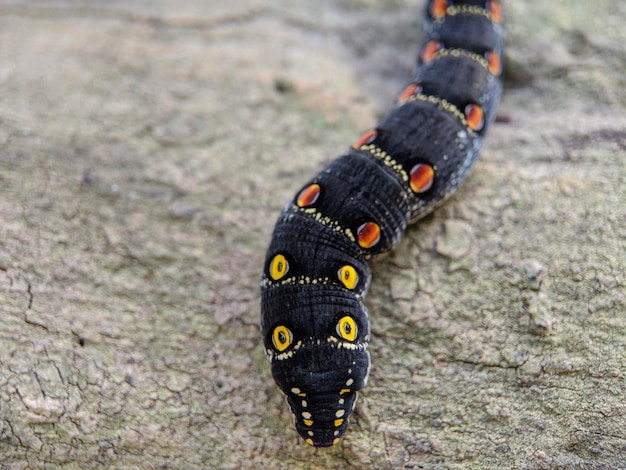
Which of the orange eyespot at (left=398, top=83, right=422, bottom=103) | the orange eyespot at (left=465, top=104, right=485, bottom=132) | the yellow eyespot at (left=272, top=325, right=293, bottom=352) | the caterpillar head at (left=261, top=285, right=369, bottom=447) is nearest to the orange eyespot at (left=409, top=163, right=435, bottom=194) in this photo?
the orange eyespot at (left=465, top=104, right=485, bottom=132)

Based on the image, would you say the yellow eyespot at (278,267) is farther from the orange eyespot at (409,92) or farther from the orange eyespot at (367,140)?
the orange eyespot at (409,92)

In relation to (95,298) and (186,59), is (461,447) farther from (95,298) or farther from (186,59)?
(186,59)

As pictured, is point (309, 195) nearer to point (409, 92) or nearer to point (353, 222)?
point (353, 222)

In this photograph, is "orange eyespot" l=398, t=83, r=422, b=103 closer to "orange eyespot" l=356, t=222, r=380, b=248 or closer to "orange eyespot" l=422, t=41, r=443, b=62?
"orange eyespot" l=422, t=41, r=443, b=62

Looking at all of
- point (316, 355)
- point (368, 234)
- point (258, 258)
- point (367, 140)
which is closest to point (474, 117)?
point (367, 140)

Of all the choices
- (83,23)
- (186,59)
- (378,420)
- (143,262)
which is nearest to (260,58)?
(186,59)

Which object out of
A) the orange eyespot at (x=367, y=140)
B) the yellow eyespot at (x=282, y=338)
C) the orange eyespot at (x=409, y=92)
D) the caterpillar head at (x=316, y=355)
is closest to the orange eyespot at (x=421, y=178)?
the orange eyespot at (x=367, y=140)
